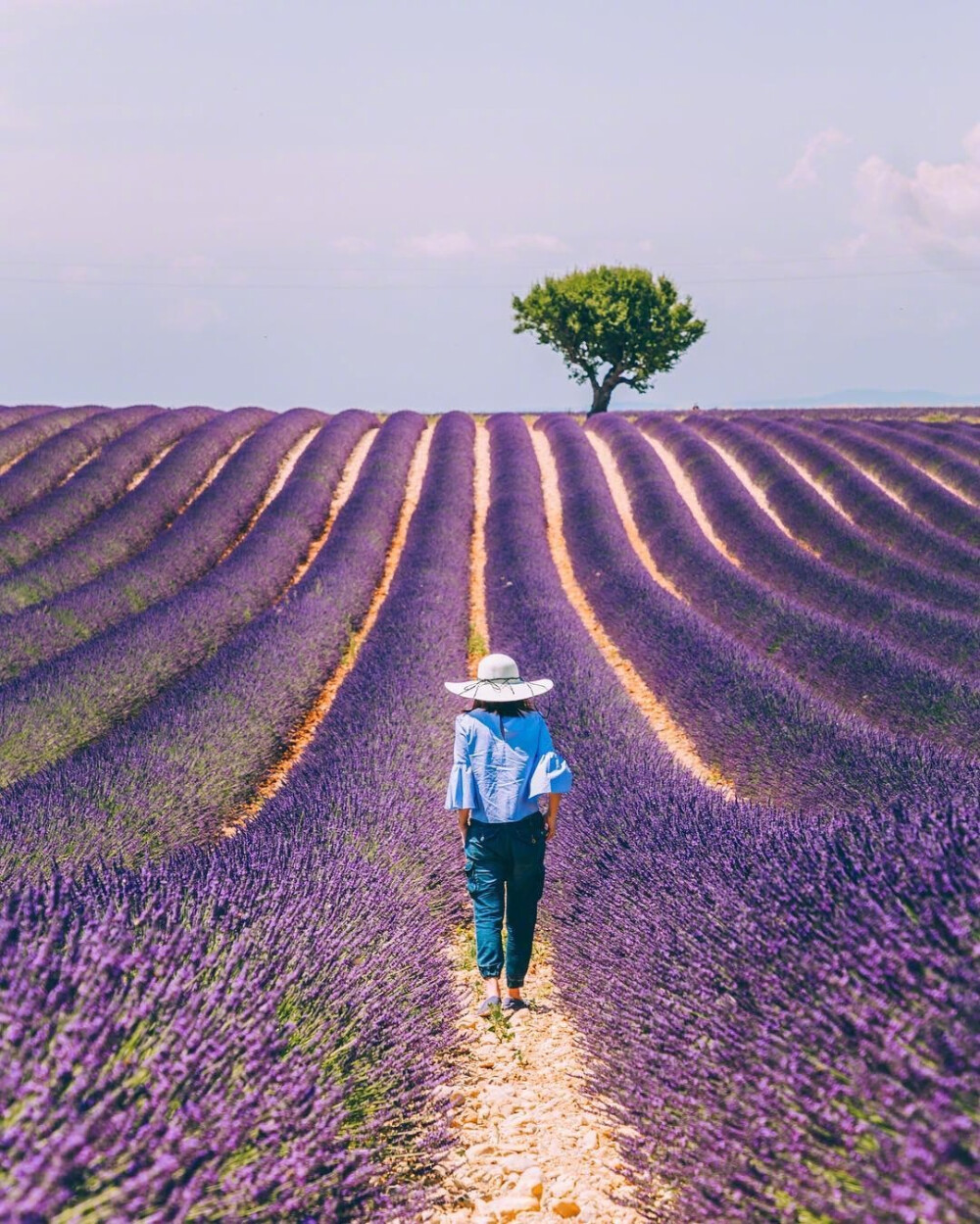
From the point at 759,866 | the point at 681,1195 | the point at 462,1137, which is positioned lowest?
the point at 462,1137

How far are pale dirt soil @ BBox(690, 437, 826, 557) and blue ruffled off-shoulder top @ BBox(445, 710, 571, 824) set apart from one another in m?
10.5

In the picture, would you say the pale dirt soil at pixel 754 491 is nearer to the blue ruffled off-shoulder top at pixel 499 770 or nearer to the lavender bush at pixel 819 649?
the lavender bush at pixel 819 649

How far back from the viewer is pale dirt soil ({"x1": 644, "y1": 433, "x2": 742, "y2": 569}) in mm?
14461

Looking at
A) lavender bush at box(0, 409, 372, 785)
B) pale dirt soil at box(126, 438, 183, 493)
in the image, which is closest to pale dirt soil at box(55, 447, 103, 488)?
pale dirt soil at box(126, 438, 183, 493)

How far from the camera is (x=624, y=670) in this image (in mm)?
9406

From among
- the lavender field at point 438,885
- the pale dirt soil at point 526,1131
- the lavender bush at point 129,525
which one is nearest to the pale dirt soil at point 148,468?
the lavender bush at point 129,525

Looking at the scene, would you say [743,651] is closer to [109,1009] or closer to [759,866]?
[759,866]

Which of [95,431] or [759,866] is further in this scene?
[95,431]

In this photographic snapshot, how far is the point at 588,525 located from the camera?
15188 mm

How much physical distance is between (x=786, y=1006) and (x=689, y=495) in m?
16.5

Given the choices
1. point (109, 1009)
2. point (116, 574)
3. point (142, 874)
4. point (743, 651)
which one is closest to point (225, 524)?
point (116, 574)

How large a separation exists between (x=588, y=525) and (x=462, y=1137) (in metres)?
12.9

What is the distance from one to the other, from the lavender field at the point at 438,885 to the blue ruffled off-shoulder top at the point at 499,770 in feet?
1.24

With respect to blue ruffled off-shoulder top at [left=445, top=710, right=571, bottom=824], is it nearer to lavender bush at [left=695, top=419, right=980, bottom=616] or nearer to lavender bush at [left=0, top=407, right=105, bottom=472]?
lavender bush at [left=695, top=419, right=980, bottom=616]
